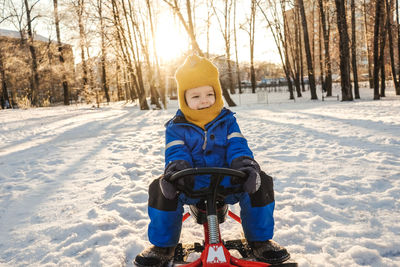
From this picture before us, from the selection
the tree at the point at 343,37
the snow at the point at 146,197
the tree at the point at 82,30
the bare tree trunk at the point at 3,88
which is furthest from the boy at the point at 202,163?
the bare tree trunk at the point at 3,88

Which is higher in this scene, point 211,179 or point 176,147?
point 176,147

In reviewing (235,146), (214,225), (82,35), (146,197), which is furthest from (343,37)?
(82,35)

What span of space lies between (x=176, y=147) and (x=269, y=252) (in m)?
0.98

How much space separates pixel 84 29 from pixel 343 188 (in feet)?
67.1

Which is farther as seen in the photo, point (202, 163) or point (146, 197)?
point (146, 197)

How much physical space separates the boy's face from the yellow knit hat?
0.03 m

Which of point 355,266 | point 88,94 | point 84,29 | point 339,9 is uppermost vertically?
point 84,29

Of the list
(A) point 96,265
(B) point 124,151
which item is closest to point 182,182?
(A) point 96,265

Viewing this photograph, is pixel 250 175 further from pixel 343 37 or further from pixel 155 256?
pixel 343 37

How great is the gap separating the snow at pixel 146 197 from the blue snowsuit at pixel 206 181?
1.59 ft

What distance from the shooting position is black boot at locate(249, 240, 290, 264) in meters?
1.74

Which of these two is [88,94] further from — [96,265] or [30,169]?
[96,265]

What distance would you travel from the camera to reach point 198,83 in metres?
2.17

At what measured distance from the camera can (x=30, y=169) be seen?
185 inches
